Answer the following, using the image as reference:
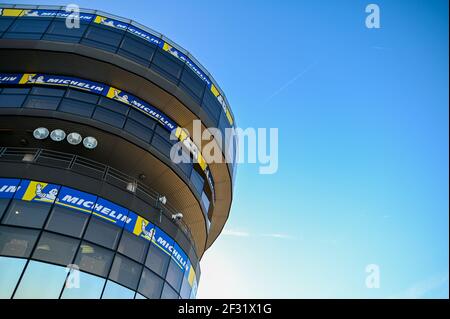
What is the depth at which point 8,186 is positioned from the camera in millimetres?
18250

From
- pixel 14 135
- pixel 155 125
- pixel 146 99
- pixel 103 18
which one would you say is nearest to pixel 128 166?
pixel 155 125

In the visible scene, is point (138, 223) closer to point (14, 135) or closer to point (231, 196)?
point (14, 135)

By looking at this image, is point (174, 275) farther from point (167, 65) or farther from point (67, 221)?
point (167, 65)

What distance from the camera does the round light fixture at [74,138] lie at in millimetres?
21186

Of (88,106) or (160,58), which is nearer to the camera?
(88,106)

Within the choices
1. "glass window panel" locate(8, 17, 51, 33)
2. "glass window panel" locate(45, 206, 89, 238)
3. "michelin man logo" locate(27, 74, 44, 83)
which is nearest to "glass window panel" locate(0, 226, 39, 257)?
"glass window panel" locate(45, 206, 89, 238)

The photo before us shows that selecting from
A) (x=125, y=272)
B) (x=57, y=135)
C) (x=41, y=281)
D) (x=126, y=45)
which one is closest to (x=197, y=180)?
(x=125, y=272)

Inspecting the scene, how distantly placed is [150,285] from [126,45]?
16.1 m

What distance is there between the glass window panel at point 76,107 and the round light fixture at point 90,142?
61.2 inches

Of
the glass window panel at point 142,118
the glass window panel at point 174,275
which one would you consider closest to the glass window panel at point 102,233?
the glass window panel at point 174,275

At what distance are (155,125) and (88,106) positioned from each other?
4.23 metres

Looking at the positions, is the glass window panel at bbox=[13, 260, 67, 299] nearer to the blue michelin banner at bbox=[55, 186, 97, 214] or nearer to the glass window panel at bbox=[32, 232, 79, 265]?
the glass window panel at bbox=[32, 232, 79, 265]
